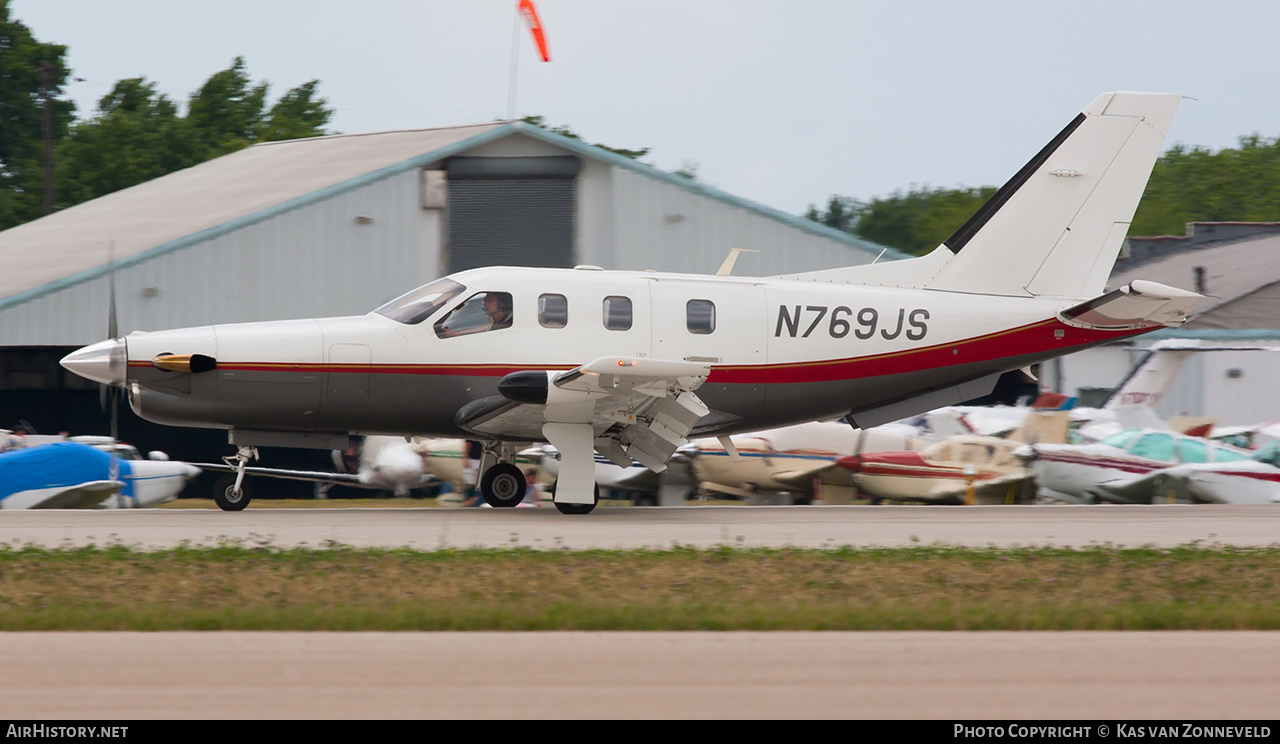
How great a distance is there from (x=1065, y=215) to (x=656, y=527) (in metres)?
6.84

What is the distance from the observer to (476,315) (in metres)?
13.8

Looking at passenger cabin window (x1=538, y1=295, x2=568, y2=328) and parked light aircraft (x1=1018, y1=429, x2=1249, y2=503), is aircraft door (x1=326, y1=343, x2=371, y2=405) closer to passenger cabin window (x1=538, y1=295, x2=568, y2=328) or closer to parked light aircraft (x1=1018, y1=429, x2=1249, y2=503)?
passenger cabin window (x1=538, y1=295, x2=568, y2=328)

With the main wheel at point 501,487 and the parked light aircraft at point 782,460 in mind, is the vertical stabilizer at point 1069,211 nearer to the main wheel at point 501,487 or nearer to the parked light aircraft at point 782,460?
the parked light aircraft at point 782,460

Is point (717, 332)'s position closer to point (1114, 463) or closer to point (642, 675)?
point (1114, 463)

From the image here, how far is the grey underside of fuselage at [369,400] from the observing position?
1332 cm

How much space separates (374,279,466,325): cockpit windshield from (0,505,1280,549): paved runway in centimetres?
217

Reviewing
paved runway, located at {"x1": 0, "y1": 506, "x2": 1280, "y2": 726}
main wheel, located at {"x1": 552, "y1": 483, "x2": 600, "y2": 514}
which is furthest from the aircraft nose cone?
paved runway, located at {"x1": 0, "y1": 506, "x2": 1280, "y2": 726}

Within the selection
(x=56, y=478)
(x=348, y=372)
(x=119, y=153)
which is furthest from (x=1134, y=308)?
(x=119, y=153)

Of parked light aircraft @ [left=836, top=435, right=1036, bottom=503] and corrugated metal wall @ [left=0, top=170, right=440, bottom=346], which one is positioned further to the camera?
corrugated metal wall @ [left=0, top=170, right=440, bottom=346]

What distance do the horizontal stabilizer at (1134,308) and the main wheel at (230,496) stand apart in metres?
9.76

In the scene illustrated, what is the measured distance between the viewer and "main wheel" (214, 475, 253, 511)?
13969mm

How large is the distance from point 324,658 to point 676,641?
193cm

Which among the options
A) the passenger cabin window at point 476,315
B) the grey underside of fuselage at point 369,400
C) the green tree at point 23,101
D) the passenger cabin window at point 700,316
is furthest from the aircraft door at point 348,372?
the green tree at point 23,101
